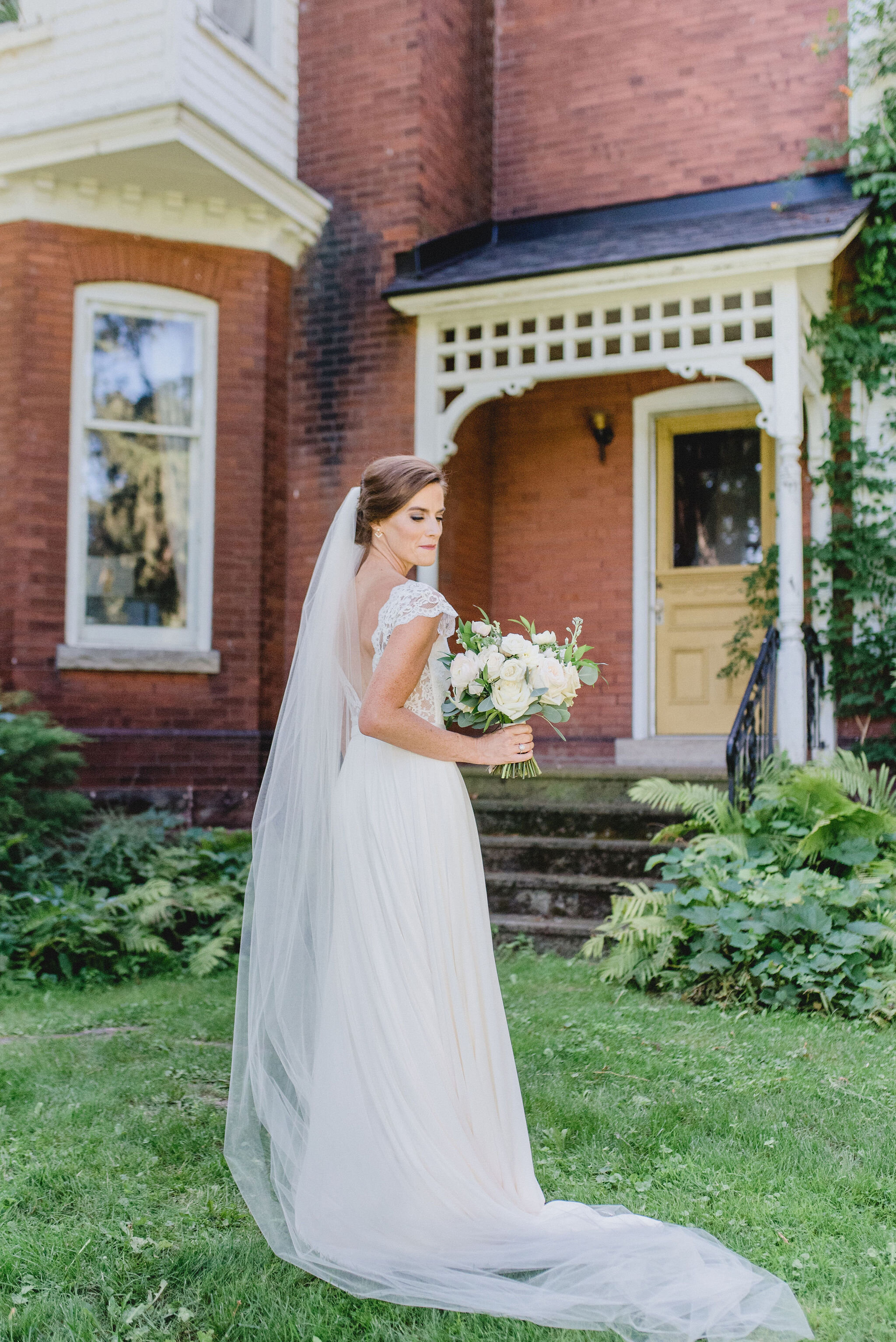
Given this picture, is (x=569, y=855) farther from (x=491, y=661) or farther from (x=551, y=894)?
(x=491, y=661)

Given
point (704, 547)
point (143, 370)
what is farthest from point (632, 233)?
point (143, 370)

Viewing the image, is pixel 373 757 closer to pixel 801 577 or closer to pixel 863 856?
pixel 863 856

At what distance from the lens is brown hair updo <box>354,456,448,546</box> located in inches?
114

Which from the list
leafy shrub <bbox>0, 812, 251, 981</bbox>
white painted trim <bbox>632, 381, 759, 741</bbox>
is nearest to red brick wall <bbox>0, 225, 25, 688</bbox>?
leafy shrub <bbox>0, 812, 251, 981</bbox>

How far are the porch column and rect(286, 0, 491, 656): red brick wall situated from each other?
8.45 feet

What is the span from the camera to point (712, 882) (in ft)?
17.5

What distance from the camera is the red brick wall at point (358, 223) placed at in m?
8.32

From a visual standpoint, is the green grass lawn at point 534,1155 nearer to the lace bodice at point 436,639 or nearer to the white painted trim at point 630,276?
the lace bodice at point 436,639

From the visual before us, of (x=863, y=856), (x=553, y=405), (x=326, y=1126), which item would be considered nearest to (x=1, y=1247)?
(x=326, y=1126)

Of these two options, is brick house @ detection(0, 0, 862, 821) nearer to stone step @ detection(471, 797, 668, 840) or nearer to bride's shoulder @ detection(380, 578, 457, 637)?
stone step @ detection(471, 797, 668, 840)

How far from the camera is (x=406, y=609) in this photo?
107 inches

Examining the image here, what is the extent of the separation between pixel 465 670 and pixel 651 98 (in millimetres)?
7639

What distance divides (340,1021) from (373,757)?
0.64 m

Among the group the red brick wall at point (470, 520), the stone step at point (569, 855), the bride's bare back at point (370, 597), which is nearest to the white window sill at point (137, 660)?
the red brick wall at point (470, 520)
